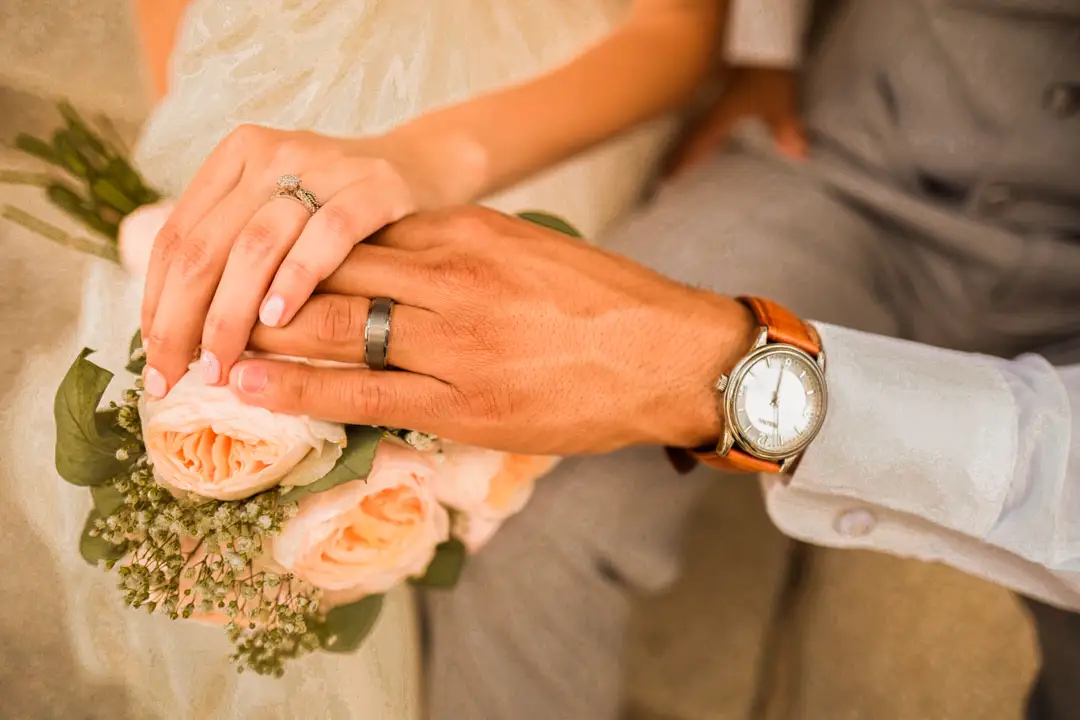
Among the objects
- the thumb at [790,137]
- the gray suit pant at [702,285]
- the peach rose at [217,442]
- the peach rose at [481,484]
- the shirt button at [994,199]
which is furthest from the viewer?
the thumb at [790,137]

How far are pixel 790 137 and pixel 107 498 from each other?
849 millimetres

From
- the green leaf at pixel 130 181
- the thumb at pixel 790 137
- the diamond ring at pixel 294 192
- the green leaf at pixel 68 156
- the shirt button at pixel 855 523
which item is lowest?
the shirt button at pixel 855 523

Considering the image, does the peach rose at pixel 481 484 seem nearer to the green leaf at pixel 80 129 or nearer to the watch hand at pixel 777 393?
the watch hand at pixel 777 393

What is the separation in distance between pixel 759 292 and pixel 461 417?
14.8 inches

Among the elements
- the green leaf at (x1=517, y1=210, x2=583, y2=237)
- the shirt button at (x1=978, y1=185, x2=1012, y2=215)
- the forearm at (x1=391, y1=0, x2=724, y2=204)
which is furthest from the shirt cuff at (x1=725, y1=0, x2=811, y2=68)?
the green leaf at (x1=517, y1=210, x2=583, y2=237)

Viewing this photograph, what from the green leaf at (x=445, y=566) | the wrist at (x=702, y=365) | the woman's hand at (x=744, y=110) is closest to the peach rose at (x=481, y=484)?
the green leaf at (x=445, y=566)

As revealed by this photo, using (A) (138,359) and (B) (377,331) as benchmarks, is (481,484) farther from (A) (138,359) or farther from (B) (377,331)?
(A) (138,359)

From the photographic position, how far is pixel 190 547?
0.42 meters

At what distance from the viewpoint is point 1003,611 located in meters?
0.77

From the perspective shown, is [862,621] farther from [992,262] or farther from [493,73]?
[493,73]

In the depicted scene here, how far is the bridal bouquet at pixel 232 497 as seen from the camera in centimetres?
40

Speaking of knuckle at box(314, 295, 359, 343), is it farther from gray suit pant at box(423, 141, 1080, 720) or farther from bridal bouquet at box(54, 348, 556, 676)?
gray suit pant at box(423, 141, 1080, 720)

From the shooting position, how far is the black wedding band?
451 millimetres

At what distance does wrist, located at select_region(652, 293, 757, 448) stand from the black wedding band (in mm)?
218
